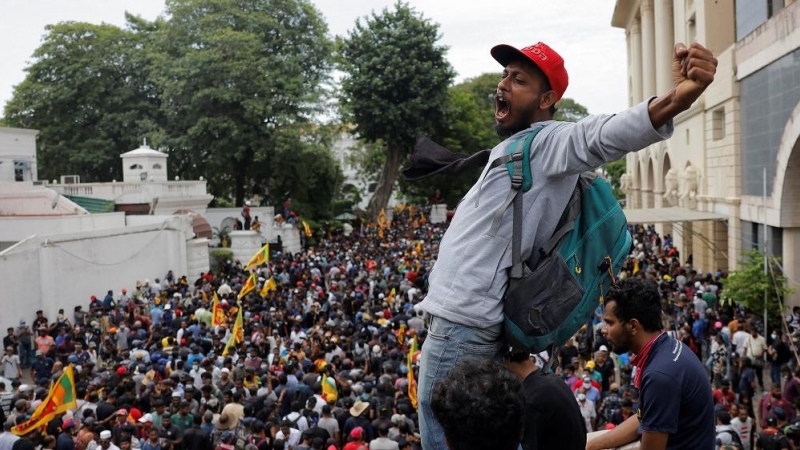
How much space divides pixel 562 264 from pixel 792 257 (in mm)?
15547

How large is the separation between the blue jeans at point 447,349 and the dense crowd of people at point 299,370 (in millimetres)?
547

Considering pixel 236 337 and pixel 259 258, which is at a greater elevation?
pixel 259 258

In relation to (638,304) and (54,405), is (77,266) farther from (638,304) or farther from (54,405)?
(638,304)

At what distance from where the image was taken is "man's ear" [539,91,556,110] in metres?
2.88

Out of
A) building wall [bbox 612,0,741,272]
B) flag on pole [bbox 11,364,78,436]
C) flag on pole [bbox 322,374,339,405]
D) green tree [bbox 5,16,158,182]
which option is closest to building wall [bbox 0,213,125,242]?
green tree [bbox 5,16,158,182]

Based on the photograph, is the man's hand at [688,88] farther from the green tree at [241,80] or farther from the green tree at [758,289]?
the green tree at [241,80]

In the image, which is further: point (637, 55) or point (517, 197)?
point (637, 55)

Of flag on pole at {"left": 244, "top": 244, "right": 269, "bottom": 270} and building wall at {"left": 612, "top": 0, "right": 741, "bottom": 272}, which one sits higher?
building wall at {"left": 612, "top": 0, "right": 741, "bottom": 272}

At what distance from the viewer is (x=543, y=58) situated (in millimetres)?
2812

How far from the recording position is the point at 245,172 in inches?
1602

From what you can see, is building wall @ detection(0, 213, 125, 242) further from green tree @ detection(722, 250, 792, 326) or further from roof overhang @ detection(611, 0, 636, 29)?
roof overhang @ detection(611, 0, 636, 29)

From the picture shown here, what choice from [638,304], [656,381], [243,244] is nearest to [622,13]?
[243,244]

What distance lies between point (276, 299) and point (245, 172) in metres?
21.8

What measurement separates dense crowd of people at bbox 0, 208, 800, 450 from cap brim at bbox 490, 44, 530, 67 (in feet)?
3.86
